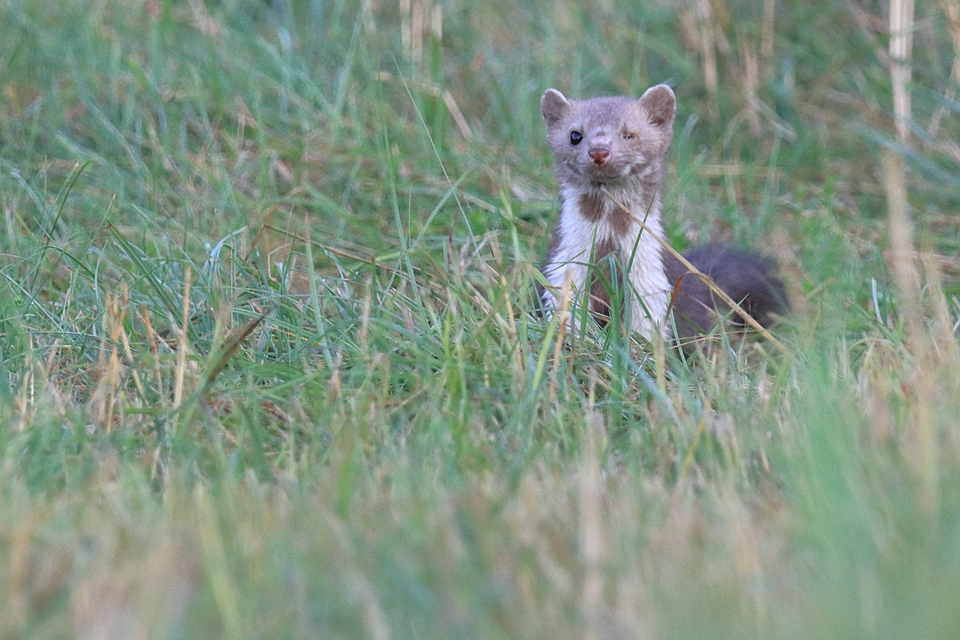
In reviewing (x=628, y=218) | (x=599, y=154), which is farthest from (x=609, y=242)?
(x=599, y=154)

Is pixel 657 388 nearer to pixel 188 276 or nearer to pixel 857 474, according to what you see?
pixel 857 474

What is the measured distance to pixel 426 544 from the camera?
7.98 ft

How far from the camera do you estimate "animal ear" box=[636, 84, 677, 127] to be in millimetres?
5320

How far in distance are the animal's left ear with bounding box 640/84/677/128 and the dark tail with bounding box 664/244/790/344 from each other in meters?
0.61

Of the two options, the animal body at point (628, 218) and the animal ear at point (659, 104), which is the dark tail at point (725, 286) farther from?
the animal ear at point (659, 104)

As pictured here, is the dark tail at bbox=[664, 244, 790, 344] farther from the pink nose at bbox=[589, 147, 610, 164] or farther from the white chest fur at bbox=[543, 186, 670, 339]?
the pink nose at bbox=[589, 147, 610, 164]

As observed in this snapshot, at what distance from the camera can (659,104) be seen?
211 inches

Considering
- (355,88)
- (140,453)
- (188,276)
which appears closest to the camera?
(140,453)

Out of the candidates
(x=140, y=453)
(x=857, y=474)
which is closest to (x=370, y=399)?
(x=140, y=453)

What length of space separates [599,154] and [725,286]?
839mm

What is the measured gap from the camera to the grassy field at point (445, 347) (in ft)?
7.49

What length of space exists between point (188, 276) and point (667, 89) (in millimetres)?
2368

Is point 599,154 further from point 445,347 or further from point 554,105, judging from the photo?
point 445,347

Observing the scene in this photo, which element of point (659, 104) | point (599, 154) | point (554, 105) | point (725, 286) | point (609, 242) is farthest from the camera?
point (554, 105)
